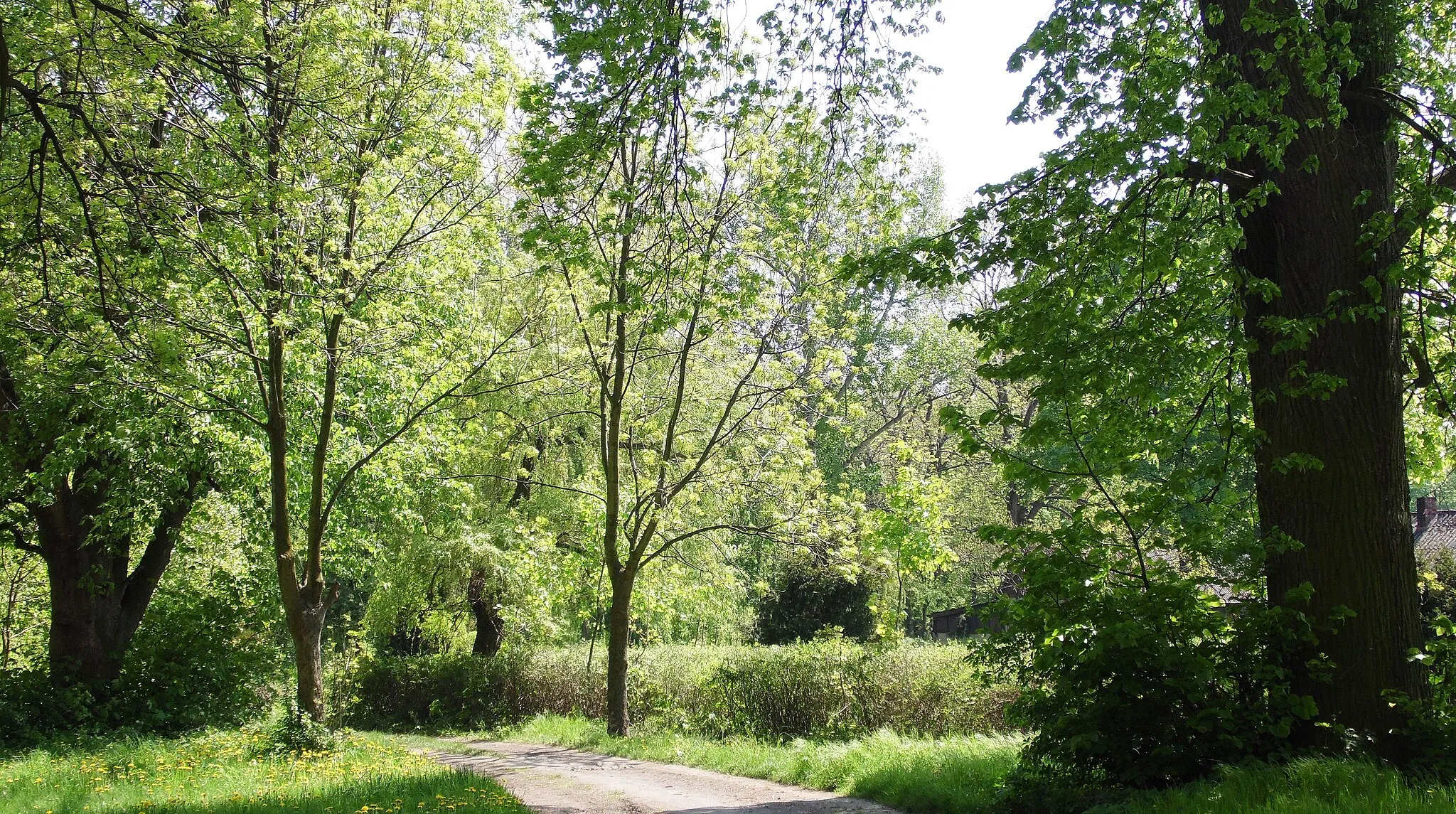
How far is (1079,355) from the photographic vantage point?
259 inches

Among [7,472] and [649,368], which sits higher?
[649,368]

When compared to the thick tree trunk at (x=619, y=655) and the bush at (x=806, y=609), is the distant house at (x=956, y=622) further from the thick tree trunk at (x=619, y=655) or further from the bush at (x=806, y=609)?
the thick tree trunk at (x=619, y=655)

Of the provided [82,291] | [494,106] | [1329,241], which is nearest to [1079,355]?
[1329,241]

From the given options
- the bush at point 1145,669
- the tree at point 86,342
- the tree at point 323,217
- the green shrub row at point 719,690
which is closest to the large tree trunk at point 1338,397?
the bush at point 1145,669

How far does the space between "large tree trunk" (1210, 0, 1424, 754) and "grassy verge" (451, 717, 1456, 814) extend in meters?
0.82

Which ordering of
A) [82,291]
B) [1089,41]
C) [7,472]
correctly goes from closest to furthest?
[1089,41] < [82,291] < [7,472]

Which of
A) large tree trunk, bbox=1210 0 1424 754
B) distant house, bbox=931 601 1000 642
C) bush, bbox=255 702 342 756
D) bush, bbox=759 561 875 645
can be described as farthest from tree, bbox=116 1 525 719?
distant house, bbox=931 601 1000 642

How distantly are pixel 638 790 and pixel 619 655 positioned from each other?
509cm

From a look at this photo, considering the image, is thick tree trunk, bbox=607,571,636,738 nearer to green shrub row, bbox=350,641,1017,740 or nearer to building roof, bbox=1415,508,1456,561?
green shrub row, bbox=350,641,1017,740

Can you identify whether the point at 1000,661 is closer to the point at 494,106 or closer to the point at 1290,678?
the point at 1290,678

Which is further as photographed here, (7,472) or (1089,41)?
(7,472)

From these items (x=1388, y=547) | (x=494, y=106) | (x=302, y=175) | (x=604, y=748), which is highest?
(x=494, y=106)

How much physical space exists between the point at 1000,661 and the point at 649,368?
542 inches

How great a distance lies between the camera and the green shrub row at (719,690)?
13055 mm
